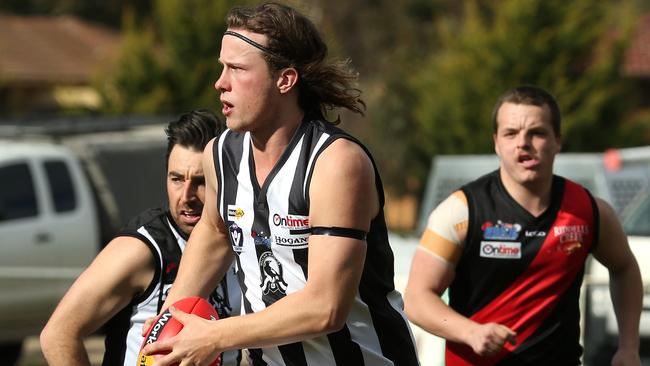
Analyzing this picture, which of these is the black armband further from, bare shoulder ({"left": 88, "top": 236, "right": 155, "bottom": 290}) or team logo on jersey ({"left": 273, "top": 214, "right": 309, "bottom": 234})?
bare shoulder ({"left": 88, "top": 236, "right": 155, "bottom": 290})

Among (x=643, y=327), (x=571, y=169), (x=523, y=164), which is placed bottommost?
(x=643, y=327)

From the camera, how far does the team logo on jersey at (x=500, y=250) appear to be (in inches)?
188

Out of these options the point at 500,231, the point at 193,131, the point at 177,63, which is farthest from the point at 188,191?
the point at 177,63

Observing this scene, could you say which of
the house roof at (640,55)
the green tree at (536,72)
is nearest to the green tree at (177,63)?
the green tree at (536,72)

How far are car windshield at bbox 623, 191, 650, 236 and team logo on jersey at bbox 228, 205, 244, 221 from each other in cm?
450

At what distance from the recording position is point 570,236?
4.79 meters

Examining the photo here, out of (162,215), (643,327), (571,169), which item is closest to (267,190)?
(162,215)

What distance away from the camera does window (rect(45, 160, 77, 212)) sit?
1214 centimetres

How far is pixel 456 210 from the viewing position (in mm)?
4797

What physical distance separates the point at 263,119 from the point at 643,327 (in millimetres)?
3814

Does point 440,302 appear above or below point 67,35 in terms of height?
above

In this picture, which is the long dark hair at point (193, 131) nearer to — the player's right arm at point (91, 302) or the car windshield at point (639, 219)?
the player's right arm at point (91, 302)

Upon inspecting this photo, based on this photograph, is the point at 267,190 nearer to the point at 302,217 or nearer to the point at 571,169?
the point at 302,217

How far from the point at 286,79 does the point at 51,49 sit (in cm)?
3755
